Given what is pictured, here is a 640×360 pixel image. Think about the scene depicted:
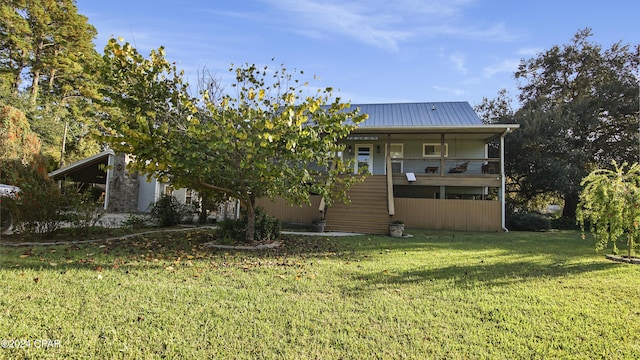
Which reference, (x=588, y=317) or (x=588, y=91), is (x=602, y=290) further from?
(x=588, y=91)

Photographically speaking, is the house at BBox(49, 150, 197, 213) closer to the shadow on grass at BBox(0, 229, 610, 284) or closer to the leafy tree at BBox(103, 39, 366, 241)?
the shadow on grass at BBox(0, 229, 610, 284)

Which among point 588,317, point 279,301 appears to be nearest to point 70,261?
point 279,301

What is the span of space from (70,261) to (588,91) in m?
28.7

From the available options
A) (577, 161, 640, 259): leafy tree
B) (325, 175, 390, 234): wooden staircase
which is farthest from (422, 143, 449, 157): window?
(577, 161, 640, 259): leafy tree

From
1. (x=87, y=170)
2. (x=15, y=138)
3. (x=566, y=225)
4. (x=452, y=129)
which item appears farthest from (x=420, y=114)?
(x=15, y=138)

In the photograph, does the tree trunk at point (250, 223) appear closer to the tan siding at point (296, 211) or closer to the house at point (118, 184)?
the tan siding at point (296, 211)

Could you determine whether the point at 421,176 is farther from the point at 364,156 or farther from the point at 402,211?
the point at 364,156

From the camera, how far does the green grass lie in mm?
2787

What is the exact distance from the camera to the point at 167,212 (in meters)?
12.5

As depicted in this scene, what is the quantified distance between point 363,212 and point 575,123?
1448 cm

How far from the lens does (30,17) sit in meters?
27.3

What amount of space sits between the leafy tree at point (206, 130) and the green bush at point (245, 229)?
1.30 m

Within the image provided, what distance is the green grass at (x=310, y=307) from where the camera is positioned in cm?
279

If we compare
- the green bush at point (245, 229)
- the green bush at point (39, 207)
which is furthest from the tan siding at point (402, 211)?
the green bush at point (39, 207)
